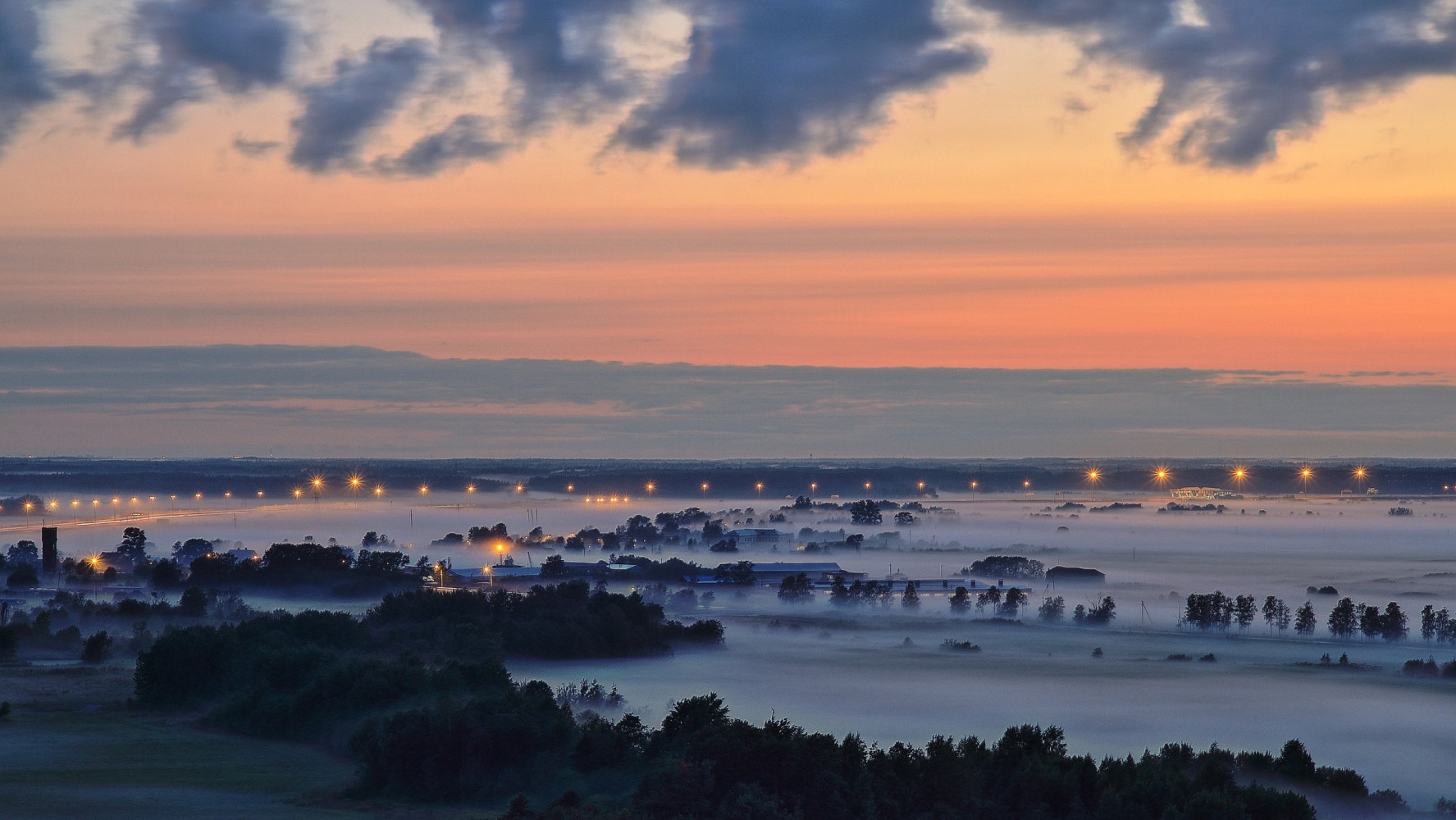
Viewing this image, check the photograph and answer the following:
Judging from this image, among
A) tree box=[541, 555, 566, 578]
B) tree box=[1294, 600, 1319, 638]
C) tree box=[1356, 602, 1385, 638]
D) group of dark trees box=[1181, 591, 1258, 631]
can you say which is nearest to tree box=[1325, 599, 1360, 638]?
tree box=[1356, 602, 1385, 638]

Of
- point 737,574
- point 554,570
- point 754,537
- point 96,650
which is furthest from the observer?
point 754,537

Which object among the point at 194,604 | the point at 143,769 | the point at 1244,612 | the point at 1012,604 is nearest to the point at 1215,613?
the point at 1244,612

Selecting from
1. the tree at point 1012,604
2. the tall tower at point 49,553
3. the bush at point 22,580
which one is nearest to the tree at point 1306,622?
the tree at point 1012,604

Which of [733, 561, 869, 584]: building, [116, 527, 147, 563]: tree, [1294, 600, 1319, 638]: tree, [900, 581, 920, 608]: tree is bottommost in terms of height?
[1294, 600, 1319, 638]: tree

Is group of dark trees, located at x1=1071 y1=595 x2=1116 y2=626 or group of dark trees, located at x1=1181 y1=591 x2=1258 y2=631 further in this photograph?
group of dark trees, located at x1=1071 y1=595 x2=1116 y2=626

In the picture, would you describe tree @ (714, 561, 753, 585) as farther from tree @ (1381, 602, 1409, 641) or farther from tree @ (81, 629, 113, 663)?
tree @ (81, 629, 113, 663)

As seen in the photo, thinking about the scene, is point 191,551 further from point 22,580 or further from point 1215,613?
point 1215,613
